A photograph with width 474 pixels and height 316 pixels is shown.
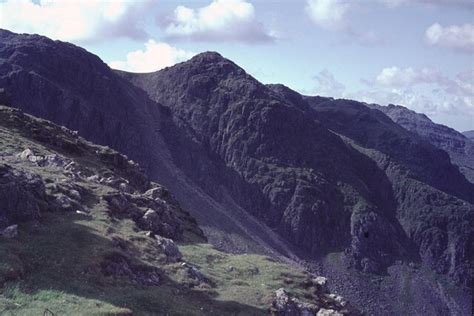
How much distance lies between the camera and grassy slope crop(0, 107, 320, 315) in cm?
3062

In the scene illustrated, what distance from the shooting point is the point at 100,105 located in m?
178

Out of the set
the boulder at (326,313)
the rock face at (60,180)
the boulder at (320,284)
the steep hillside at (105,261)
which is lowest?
the boulder at (326,313)

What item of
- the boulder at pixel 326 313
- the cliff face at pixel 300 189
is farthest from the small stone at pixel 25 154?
the cliff face at pixel 300 189

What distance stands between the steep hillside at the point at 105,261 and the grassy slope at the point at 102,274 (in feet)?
0.28

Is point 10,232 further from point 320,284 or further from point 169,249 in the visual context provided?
point 320,284

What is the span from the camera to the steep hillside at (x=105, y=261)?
32.3 m

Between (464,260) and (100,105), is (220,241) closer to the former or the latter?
(100,105)

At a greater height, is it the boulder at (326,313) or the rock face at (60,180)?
the rock face at (60,180)

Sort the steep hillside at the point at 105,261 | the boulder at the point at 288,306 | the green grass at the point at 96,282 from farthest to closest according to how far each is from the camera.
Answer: the boulder at the point at 288,306, the steep hillside at the point at 105,261, the green grass at the point at 96,282

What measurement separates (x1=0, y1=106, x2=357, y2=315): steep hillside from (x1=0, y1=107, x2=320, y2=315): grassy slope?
0.08 m

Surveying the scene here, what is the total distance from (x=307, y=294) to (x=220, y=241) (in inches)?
3428

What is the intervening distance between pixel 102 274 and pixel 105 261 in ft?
4.80

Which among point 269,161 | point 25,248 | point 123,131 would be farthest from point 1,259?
point 269,161

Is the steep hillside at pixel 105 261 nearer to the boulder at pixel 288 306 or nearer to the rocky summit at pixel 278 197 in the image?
the boulder at pixel 288 306
